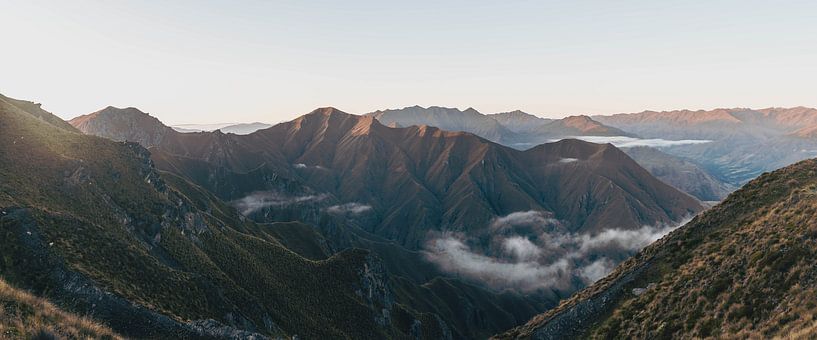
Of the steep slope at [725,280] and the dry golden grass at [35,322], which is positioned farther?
the steep slope at [725,280]

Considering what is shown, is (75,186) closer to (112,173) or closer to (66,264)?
(112,173)

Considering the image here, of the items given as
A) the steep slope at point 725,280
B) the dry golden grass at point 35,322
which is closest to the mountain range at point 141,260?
the dry golden grass at point 35,322

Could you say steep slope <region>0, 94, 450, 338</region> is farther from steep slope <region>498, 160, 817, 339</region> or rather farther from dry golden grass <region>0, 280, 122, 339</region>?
steep slope <region>498, 160, 817, 339</region>

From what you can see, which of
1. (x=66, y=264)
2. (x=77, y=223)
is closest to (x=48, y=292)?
(x=66, y=264)

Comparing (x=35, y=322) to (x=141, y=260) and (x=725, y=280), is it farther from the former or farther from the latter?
(x=141, y=260)

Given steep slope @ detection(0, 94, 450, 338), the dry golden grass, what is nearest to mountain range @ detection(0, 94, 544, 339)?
steep slope @ detection(0, 94, 450, 338)

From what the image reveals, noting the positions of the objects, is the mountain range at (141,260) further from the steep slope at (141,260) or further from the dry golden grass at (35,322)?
the dry golden grass at (35,322)

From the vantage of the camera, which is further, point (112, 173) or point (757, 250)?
point (112, 173)
